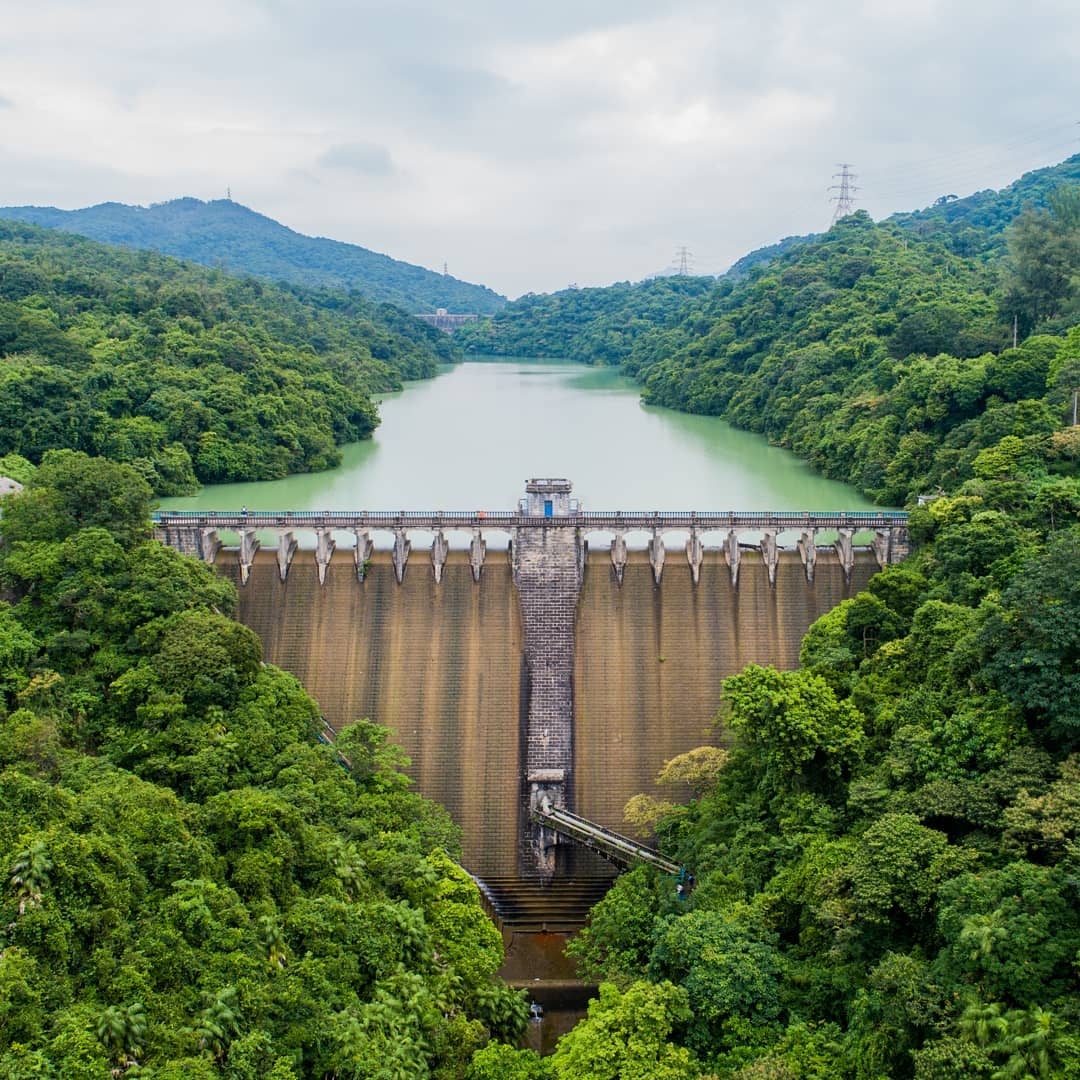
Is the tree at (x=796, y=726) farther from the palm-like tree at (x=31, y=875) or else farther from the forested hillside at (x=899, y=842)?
the palm-like tree at (x=31, y=875)

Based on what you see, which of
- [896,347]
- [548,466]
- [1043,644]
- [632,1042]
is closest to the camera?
[632,1042]

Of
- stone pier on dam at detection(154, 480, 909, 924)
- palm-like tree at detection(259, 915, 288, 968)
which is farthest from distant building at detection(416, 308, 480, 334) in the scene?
palm-like tree at detection(259, 915, 288, 968)

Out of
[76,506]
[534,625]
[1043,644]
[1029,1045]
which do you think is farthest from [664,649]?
[76,506]

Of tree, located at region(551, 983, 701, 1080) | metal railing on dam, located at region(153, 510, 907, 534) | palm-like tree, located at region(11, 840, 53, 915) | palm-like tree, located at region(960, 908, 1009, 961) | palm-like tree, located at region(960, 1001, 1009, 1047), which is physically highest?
metal railing on dam, located at region(153, 510, 907, 534)

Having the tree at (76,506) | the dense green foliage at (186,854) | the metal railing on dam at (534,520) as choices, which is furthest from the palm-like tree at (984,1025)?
the tree at (76,506)

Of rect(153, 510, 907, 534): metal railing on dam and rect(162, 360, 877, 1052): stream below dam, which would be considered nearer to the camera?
rect(162, 360, 877, 1052): stream below dam

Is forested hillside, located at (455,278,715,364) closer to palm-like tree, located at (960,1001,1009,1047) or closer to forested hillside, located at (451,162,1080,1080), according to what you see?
forested hillside, located at (451,162,1080,1080)

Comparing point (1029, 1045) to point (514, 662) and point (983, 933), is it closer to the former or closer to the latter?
point (983, 933)
